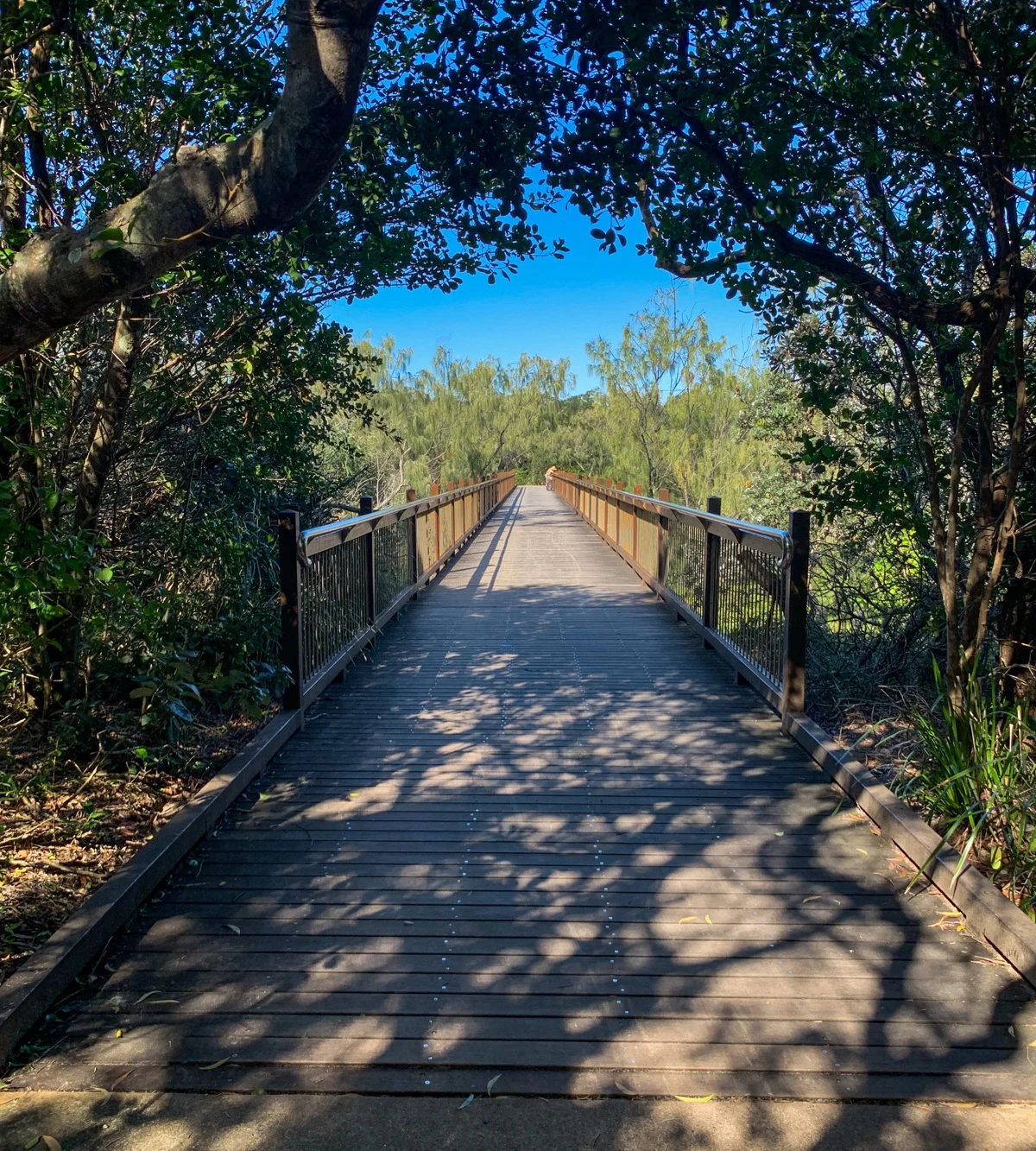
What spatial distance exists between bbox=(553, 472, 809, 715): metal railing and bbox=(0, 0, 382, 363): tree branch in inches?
134

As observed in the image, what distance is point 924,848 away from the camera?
3637 mm

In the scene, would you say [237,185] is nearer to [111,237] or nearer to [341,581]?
[111,237]

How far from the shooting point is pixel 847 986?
2865mm

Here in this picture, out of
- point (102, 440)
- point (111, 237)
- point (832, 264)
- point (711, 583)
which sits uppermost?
point (832, 264)

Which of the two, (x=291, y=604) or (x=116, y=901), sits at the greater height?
(x=291, y=604)

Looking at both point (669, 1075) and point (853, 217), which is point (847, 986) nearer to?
point (669, 1075)

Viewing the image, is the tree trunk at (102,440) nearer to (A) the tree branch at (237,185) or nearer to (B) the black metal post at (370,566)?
(A) the tree branch at (237,185)

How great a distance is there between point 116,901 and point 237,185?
2.31m

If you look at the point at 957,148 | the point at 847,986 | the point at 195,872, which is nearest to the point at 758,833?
the point at 847,986

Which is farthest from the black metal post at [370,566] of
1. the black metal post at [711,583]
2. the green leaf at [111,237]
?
the green leaf at [111,237]

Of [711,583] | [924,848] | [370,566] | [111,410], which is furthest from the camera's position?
[370,566]

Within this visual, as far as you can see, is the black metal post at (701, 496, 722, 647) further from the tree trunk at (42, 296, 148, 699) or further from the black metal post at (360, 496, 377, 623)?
the tree trunk at (42, 296, 148, 699)

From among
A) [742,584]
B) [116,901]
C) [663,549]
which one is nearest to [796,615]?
[742,584]

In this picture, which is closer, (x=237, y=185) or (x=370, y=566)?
(x=237, y=185)
